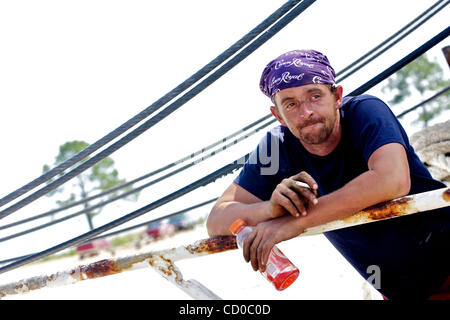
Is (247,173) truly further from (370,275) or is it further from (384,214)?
(384,214)

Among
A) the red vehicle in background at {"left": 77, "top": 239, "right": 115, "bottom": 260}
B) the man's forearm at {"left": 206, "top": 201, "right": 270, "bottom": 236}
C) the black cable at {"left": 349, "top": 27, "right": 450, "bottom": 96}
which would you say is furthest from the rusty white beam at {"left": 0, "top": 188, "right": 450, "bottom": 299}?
the red vehicle in background at {"left": 77, "top": 239, "right": 115, "bottom": 260}

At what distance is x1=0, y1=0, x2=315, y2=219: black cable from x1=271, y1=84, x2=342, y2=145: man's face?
24 cm

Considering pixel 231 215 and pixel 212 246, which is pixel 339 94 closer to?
pixel 231 215

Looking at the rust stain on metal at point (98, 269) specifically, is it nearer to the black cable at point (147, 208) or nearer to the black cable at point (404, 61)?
the black cable at point (147, 208)

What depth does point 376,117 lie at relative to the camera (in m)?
1.43

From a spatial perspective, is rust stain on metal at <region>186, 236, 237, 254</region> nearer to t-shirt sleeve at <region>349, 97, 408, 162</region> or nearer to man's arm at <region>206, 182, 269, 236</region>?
man's arm at <region>206, 182, 269, 236</region>

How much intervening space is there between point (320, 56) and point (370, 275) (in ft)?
3.33

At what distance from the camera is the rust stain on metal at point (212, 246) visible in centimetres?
114

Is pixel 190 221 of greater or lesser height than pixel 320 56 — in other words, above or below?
above

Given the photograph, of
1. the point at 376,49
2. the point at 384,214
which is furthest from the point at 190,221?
the point at 384,214

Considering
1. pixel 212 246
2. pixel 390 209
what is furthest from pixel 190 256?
pixel 390 209

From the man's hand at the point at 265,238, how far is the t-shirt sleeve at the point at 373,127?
426 millimetres

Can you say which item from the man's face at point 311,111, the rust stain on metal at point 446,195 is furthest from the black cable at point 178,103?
the rust stain on metal at point 446,195

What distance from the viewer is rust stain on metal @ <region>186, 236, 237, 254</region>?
3.76ft
